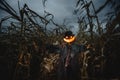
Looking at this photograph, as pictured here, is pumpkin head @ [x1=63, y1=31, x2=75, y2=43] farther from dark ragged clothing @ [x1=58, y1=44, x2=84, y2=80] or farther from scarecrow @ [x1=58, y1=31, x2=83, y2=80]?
dark ragged clothing @ [x1=58, y1=44, x2=84, y2=80]

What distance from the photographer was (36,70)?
6094 mm

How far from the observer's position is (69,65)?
5.59 meters

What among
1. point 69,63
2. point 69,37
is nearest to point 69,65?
point 69,63

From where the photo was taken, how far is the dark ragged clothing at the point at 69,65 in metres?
5.56

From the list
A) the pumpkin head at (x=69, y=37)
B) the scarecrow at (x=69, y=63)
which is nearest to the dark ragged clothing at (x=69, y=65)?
the scarecrow at (x=69, y=63)

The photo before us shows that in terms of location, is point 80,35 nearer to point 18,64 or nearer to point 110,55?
point 110,55

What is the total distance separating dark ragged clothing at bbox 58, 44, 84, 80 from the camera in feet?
18.2

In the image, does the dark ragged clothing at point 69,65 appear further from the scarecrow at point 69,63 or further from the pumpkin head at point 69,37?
the pumpkin head at point 69,37

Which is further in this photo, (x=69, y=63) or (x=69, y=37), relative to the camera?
(x=69, y=63)

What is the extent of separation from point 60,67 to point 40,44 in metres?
0.81

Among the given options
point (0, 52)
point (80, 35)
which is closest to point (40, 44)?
point (0, 52)

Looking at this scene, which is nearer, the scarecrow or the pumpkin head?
the pumpkin head

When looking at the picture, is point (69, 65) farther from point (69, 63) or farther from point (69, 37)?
point (69, 37)

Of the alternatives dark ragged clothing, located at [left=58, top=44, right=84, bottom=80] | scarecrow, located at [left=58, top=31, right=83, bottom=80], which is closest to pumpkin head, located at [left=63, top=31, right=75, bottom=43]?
scarecrow, located at [left=58, top=31, right=83, bottom=80]
